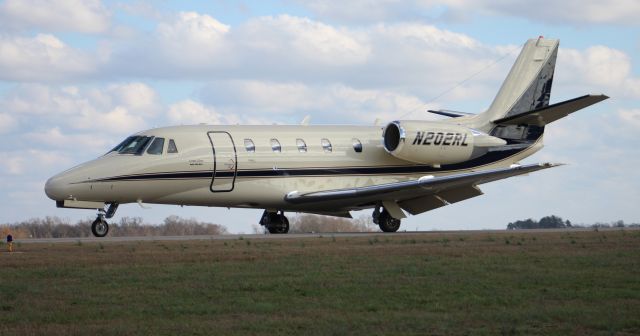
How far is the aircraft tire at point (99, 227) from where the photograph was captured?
29312 mm

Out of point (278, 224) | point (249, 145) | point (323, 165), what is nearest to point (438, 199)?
point (323, 165)

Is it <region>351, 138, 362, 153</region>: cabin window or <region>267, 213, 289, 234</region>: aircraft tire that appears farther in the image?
<region>267, 213, 289, 234</region>: aircraft tire

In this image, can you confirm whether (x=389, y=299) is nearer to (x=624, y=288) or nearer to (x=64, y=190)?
(x=624, y=288)

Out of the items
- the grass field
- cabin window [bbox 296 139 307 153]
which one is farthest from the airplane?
the grass field

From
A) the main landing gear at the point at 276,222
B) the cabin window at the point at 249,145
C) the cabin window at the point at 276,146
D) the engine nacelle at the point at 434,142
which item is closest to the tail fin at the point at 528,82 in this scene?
the engine nacelle at the point at 434,142

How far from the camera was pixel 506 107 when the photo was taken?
3688 centimetres

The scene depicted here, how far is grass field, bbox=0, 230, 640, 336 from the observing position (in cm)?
1248

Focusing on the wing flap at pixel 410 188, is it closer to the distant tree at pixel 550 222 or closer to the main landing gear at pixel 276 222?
the main landing gear at pixel 276 222

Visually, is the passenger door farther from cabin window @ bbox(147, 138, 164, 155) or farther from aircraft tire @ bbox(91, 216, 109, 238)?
aircraft tire @ bbox(91, 216, 109, 238)

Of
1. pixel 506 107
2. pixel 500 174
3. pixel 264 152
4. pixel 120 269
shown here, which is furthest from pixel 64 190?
pixel 506 107

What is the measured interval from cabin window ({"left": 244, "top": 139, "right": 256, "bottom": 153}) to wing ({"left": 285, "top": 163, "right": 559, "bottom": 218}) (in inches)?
69.7

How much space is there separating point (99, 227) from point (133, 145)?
257 cm

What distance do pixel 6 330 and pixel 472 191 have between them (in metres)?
22.6

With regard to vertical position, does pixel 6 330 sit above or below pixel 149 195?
below
